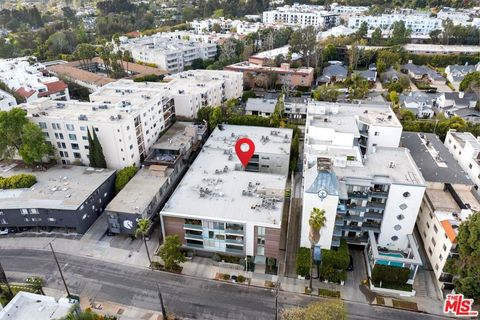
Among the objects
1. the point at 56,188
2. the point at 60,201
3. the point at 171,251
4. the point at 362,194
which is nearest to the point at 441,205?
the point at 362,194

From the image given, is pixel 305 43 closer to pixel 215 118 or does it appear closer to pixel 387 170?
pixel 215 118

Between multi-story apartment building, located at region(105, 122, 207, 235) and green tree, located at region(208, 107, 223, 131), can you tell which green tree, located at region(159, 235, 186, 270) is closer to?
multi-story apartment building, located at region(105, 122, 207, 235)

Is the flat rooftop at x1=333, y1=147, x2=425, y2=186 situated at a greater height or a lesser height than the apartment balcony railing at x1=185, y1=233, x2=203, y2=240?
greater

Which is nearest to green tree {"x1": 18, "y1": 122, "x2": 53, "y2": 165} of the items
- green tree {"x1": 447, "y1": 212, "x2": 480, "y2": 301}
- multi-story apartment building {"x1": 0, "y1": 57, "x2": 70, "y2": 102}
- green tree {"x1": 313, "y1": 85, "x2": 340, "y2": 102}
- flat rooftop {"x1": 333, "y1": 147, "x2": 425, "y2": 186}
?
multi-story apartment building {"x1": 0, "y1": 57, "x2": 70, "y2": 102}

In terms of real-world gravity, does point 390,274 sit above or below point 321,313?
below

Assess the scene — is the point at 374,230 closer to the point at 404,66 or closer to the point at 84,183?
the point at 84,183

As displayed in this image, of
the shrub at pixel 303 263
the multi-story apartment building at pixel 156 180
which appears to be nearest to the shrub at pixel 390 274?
the shrub at pixel 303 263
